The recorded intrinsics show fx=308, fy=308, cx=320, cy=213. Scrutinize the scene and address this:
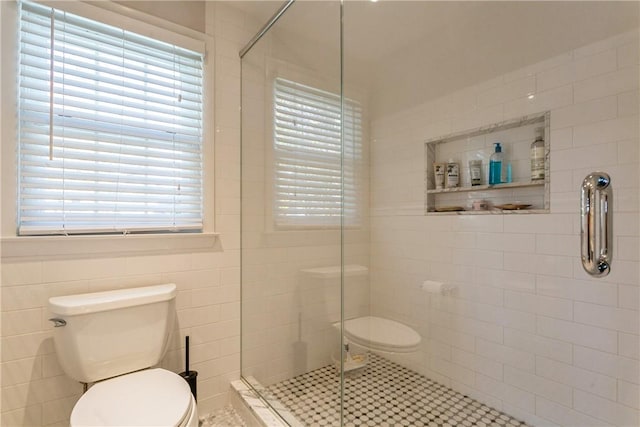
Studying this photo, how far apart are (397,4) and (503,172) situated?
3.66 ft

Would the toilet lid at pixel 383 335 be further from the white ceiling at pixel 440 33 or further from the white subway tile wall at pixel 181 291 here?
the white ceiling at pixel 440 33

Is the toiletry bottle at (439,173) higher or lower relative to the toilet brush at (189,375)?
higher

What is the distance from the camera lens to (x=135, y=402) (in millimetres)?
1057

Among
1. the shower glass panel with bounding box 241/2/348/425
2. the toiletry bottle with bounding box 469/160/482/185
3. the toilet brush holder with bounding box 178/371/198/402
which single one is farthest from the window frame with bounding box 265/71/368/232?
the toilet brush holder with bounding box 178/371/198/402

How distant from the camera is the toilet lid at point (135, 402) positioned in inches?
38.2

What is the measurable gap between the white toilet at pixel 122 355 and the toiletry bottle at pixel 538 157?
6.03 ft

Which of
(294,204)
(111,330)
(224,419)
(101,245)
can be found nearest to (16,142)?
(101,245)

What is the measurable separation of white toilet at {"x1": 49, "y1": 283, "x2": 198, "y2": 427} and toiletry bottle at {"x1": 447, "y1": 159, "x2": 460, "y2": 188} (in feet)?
5.28

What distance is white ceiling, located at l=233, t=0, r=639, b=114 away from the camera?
1410mm

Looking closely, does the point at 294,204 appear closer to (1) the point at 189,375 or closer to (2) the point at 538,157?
(1) the point at 189,375

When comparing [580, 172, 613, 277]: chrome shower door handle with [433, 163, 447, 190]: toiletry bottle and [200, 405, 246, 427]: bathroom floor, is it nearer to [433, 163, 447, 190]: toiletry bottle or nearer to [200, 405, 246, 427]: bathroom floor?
[433, 163, 447, 190]: toiletry bottle

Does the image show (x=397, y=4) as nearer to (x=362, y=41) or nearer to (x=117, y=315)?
(x=362, y=41)

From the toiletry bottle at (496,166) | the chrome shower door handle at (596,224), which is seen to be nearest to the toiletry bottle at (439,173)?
the toiletry bottle at (496,166)

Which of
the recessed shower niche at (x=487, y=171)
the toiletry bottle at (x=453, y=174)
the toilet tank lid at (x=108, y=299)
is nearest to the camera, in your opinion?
the toilet tank lid at (x=108, y=299)
